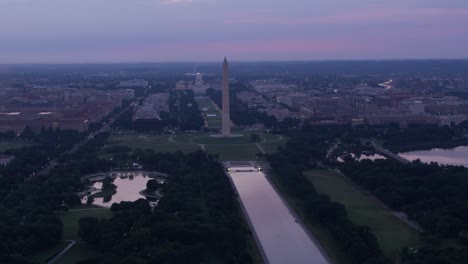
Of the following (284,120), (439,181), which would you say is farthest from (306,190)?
(284,120)

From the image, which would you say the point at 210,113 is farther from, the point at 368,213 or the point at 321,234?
the point at 321,234

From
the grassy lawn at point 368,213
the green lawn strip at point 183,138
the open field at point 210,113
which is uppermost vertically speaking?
the grassy lawn at point 368,213

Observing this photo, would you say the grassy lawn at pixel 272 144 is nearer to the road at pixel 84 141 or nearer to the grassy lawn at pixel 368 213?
the grassy lawn at pixel 368 213

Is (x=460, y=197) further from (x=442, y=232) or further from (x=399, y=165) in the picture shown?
(x=399, y=165)

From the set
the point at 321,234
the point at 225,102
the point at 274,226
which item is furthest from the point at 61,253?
the point at 225,102

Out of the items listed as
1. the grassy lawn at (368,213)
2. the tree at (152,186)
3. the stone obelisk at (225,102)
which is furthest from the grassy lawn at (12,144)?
the grassy lawn at (368,213)

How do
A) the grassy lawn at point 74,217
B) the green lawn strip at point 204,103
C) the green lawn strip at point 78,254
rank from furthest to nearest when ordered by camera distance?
the green lawn strip at point 204,103 → the grassy lawn at point 74,217 → the green lawn strip at point 78,254
